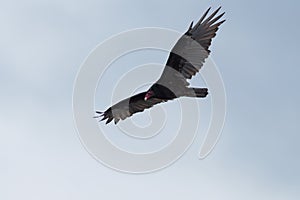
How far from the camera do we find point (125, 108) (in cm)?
3425

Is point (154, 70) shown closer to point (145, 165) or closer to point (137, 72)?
point (137, 72)

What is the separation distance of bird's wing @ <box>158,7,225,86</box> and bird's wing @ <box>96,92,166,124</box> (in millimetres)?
2854

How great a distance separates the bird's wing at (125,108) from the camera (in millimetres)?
33469

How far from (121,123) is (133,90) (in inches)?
90.0

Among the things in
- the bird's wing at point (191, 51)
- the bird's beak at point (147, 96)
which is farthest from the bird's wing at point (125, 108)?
the bird's wing at point (191, 51)

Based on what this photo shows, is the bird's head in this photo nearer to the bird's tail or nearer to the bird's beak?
the bird's beak

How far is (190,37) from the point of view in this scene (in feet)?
99.1

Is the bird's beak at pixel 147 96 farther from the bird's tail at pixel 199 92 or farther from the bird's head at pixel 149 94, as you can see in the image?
the bird's tail at pixel 199 92

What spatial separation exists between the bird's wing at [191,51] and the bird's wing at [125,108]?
2.85 metres

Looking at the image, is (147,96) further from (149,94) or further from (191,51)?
(191,51)

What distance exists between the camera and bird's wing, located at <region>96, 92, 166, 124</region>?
110ft

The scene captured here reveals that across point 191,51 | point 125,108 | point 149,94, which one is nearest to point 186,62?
point 191,51

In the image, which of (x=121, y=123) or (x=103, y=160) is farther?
(x=121, y=123)

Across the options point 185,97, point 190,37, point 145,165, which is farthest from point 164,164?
point 190,37
